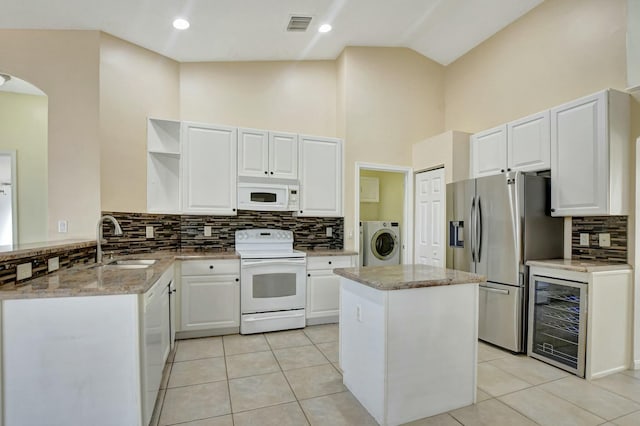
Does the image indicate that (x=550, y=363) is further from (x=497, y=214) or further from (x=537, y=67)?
(x=537, y=67)

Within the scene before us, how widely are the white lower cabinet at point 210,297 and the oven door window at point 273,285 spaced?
0.66ft

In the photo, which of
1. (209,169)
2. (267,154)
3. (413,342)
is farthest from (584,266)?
(209,169)

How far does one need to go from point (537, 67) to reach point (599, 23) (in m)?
0.61

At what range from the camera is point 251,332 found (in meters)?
3.45

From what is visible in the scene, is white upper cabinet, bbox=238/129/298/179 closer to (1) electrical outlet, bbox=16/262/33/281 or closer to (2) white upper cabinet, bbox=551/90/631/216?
(1) electrical outlet, bbox=16/262/33/281

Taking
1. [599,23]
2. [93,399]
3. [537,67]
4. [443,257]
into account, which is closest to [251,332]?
[93,399]

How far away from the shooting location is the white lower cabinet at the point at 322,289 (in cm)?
374

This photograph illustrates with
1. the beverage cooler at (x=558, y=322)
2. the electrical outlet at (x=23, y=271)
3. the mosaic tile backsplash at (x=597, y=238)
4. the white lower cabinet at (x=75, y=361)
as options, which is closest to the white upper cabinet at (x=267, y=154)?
the electrical outlet at (x=23, y=271)

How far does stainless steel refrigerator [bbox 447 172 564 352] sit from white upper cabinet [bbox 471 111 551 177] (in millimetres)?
260

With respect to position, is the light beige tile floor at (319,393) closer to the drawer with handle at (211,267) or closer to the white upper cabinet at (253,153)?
the drawer with handle at (211,267)

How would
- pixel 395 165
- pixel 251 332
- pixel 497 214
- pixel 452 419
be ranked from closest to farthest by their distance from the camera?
pixel 452 419
pixel 497 214
pixel 251 332
pixel 395 165

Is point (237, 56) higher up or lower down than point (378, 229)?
higher up

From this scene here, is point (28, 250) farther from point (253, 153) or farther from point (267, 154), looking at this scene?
point (267, 154)

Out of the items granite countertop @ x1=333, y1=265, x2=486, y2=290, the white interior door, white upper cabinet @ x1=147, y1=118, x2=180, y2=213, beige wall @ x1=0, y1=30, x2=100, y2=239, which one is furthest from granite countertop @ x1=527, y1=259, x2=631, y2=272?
beige wall @ x1=0, y1=30, x2=100, y2=239
